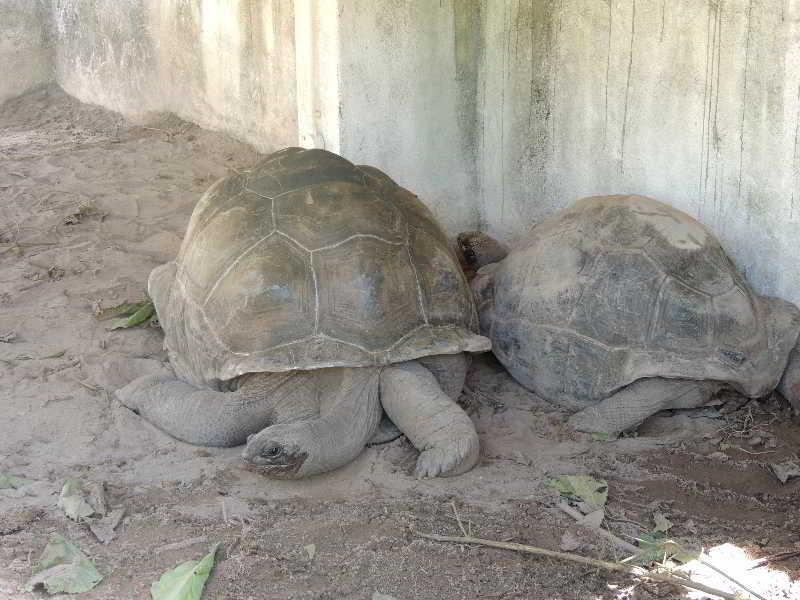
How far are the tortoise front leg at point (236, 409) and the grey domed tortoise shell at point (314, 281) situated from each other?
116 millimetres

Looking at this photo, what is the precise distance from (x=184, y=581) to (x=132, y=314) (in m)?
2.19

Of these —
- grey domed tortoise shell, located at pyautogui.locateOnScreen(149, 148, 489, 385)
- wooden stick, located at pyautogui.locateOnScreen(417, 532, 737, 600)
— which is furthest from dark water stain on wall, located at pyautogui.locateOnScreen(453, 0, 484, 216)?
wooden stick, located at pyautogui.locateOnScreen(417, 532, 737, 600)

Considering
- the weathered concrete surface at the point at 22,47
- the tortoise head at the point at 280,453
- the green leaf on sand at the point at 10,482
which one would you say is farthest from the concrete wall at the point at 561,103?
the weathered concrete surface at the point at 22,47

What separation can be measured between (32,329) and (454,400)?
200cm

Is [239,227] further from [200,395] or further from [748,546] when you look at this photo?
[748,546]

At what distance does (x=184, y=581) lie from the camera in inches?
122

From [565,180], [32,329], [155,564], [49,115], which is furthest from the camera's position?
[49,115]

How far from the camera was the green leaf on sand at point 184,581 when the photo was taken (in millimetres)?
3037

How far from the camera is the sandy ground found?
321cm

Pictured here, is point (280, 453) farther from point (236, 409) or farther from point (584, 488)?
point (584, 488)

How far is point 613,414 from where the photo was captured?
14.1 feet

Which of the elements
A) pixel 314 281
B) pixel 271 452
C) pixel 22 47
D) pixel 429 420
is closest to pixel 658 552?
pixel 429 420

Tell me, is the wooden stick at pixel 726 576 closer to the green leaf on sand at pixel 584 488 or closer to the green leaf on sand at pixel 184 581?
the green leaf on sand at pixel 584 488

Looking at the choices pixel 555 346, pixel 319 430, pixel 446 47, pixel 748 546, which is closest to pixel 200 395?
pixel 319 430
